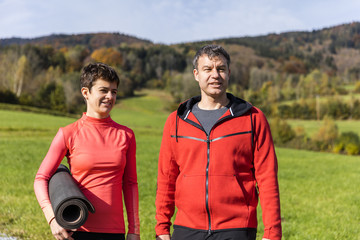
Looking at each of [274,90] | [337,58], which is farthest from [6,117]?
[337,58]

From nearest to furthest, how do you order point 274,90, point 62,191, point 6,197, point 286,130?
point 62,191 < point 6,197 < point 286,130 < point 274,90

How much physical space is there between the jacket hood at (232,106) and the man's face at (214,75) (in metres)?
0.14

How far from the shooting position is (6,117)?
40219mm

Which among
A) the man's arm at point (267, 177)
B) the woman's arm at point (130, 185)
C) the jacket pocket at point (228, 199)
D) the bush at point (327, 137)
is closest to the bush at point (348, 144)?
the bush at point (327, 137)

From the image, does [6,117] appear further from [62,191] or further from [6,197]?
[62,191]

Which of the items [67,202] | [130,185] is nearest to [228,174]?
[130,185]

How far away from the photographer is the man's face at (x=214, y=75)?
294cm

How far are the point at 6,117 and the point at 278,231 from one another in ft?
141

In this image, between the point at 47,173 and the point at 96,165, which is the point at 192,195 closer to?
the point at 96,165

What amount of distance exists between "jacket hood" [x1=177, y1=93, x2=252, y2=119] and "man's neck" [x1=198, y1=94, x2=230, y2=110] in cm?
6

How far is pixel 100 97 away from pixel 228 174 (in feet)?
4.06

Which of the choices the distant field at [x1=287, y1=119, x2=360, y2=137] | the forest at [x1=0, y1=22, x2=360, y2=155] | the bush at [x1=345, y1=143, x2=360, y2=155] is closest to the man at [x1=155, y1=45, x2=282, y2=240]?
the forest at [x1=0, y1=22, x2=360, y2=155]

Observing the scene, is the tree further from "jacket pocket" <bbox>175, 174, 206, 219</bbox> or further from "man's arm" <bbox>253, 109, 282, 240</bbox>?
"man's arm" <bbox>253, 109, 282, 240</bbox>

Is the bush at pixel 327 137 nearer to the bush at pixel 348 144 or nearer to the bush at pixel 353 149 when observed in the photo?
the bush at pixel 348 144
